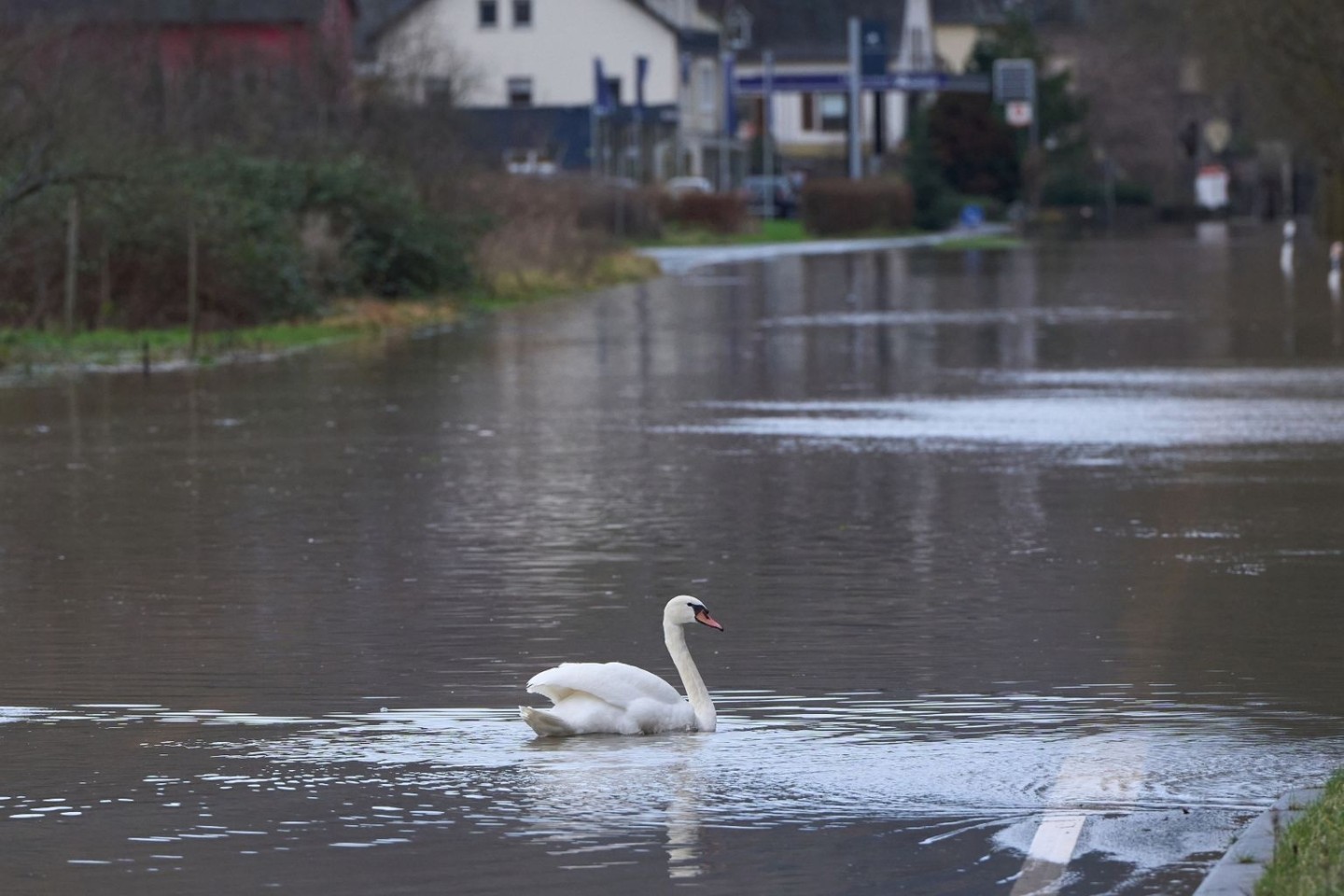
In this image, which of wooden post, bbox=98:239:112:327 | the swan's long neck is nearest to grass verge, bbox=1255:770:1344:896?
the swan's long neck

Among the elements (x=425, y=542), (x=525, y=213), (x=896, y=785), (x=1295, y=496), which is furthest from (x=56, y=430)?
(x=525, y=213)

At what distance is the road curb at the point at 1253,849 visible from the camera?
22.2 ft

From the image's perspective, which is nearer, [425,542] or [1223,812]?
[1223,812]

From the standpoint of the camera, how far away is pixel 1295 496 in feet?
54.6

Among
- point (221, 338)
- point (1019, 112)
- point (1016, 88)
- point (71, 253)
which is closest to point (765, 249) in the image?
point (1016, 88)

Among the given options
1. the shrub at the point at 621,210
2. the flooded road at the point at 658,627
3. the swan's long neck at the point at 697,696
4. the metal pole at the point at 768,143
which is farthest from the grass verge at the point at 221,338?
the metal pole at the point at 768,143

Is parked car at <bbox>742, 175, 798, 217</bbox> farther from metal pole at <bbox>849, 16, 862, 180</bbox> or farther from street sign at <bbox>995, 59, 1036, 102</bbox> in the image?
street sign at <bbox>995, 59, 1036, 102</bbox>

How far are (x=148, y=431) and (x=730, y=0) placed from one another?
365 ft

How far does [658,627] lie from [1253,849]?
485 cm

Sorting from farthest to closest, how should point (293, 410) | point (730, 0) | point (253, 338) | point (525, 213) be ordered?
point (730, 0) → point (525, 213) → point (253, 338) → point (293, 410)

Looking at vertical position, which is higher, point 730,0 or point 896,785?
point 730,0

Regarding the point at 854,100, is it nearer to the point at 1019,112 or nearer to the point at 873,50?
the point at 873,50

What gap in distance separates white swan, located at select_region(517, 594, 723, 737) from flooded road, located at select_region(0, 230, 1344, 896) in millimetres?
77

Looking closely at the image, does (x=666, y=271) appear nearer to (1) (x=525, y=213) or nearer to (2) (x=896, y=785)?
(1) (x=525, y=213)
